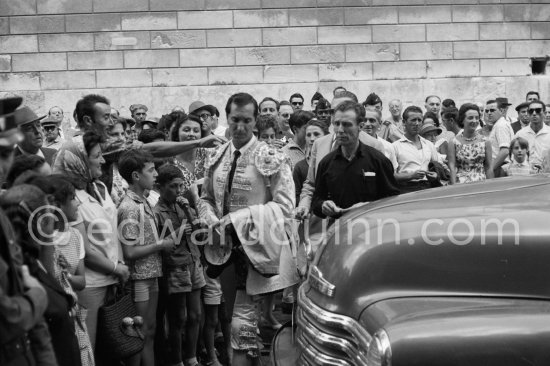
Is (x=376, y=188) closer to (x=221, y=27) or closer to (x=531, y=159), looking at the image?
(x=531, y=159)

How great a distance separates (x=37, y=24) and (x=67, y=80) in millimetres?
1164

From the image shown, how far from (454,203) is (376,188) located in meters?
2.37

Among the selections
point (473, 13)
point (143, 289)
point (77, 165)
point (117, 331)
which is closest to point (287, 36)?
point (473, 13)

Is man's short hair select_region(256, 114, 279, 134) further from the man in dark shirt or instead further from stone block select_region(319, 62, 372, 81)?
stone block select_region(319, 62, 372, 81)

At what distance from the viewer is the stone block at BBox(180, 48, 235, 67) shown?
687 inches

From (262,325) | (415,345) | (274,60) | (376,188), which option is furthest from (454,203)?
(274,60)

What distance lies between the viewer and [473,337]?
14.0 ft

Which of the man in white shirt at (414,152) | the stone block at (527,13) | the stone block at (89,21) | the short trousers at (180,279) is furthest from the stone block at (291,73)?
the short trousers at (180,279)

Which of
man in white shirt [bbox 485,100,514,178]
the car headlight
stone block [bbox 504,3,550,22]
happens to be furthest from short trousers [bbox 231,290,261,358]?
stone block [bbox 504,3,550,22]

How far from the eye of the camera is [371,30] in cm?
1780

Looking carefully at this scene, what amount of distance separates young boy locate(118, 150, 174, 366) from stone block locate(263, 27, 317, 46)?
10454 mm

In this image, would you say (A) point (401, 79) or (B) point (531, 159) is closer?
(B) point (531, 159)

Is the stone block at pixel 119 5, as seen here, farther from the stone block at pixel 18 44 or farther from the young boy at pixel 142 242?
the young boy at pixel 142 242

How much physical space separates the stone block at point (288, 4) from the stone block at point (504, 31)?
3.21 meters
